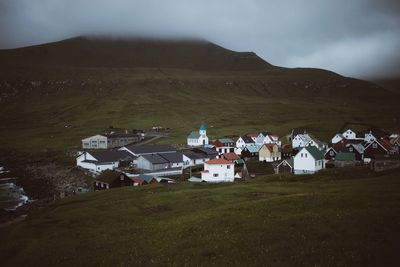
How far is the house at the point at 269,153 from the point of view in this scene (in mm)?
113625

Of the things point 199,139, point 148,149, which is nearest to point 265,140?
point 199,139

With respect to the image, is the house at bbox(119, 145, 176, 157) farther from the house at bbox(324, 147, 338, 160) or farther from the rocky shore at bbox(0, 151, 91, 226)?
the house at bbox(324, 147, 338, 160)

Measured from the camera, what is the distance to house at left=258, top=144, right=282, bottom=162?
11362cm

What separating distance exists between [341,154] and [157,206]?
2250 inches

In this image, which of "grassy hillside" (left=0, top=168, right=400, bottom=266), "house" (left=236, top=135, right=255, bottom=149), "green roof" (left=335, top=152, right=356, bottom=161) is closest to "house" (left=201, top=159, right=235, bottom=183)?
"grassy hillside" (left=0, top=168, right=400, bottom=266)

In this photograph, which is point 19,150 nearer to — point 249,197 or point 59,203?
point 59,203

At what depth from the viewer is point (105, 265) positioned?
2958 cm

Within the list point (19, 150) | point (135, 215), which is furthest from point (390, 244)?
point (19, 150)

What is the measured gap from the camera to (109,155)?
114 metres

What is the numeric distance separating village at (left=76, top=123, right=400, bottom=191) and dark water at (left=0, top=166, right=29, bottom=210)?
1576 cm

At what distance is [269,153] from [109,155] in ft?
158

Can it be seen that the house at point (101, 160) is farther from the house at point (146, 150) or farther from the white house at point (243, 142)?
the white house at point (243, 142)

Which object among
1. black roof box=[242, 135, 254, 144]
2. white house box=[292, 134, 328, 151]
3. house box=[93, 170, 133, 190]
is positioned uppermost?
black roof box=[242, 135, 254, 144]

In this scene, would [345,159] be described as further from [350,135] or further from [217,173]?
[350,135]
